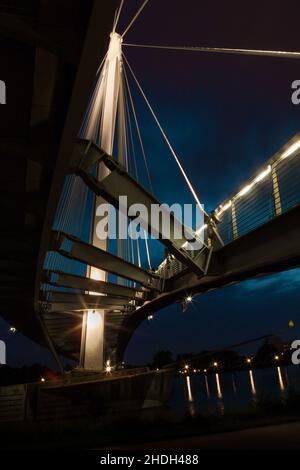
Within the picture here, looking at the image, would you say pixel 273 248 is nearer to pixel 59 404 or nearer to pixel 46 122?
pixel 46 122

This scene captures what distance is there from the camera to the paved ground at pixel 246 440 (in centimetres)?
720

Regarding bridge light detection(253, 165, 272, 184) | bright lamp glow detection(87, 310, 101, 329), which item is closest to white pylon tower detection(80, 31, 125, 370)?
bright lamp glow detection(87, 310, 101, 329)

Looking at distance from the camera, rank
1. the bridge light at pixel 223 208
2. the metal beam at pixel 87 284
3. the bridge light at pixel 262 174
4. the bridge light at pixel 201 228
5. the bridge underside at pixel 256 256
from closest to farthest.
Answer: the bridge underside at pixel 256 256
the bridge light at pixel 262 174
the bridge light at pixel 223 208
the bridge light at pixel 201 228
the metal beam at pixel 87 284

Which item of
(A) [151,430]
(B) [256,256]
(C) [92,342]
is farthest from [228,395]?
(A) [151,430]

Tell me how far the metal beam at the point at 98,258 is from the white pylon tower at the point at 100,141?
5.74 metres

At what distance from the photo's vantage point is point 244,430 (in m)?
9.14

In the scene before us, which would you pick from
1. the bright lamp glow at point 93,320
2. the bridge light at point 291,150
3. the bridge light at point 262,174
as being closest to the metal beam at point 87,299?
the bright lamp glow at point 93,320

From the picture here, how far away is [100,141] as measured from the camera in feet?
75.6

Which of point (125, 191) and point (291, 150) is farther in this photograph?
point (125, 191)

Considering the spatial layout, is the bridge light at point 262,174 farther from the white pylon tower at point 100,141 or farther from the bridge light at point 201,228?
the white pylon tower at point 100,141

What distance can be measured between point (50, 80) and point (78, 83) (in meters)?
1.24

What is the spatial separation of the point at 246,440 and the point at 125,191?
25.4 ft

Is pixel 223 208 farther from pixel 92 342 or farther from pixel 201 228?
pixel 92 342
